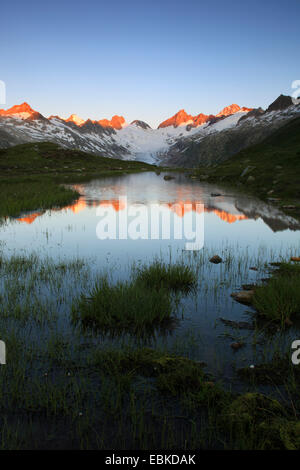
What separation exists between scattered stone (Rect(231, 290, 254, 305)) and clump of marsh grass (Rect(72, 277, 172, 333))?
237 cm

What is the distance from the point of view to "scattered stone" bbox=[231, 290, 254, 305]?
926 centimetres

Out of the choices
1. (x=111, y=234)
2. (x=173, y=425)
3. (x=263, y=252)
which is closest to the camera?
(x=173, y=425)

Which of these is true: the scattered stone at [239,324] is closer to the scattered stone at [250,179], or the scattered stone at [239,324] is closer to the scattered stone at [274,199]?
the scattered stone at [274,199]

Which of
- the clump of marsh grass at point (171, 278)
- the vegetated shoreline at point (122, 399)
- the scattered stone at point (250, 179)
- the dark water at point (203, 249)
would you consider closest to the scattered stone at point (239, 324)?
the dark water at point (203, 249)

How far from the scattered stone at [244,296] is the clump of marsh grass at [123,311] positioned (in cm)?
237

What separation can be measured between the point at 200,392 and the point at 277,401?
1282mm

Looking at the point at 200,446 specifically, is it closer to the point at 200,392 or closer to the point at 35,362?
the point at 200,392

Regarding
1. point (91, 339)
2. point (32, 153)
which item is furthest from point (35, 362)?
point (32, 153)

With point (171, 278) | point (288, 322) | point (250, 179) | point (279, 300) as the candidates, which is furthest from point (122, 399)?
point (250, 179)

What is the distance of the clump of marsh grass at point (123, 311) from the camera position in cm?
786

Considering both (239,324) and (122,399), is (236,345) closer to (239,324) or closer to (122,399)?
(239,324)

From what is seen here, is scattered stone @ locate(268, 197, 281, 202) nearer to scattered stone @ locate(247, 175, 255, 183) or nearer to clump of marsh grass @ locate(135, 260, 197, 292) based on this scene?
scattered stone @ locate(247, 175, 255, 183)

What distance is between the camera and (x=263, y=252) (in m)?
14.5
